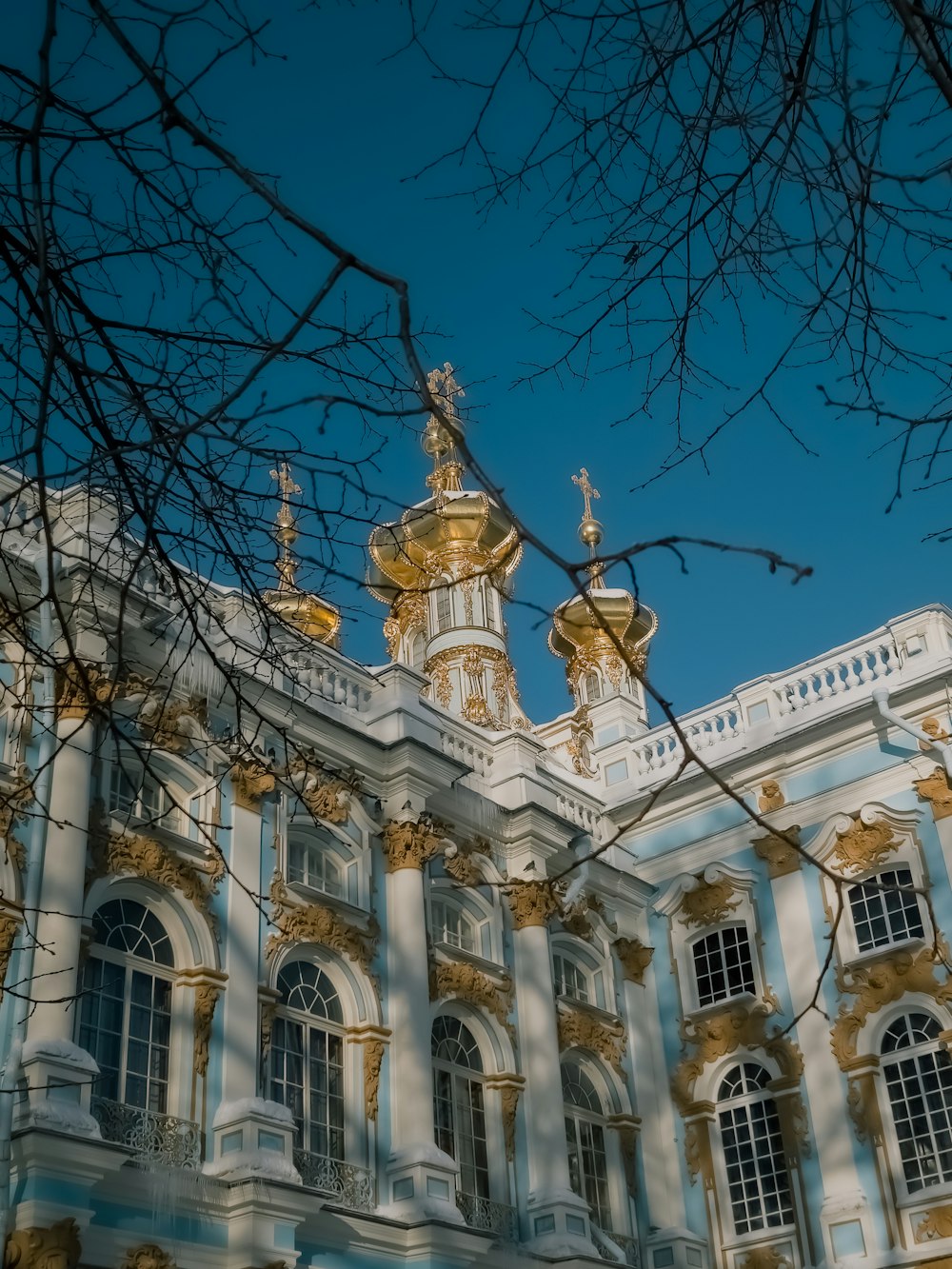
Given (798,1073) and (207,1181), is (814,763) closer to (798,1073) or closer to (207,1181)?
(798,1073)

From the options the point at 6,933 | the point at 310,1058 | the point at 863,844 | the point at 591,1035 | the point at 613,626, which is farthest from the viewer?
the point at 613,626

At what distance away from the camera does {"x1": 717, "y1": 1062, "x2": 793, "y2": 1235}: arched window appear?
47.7ft

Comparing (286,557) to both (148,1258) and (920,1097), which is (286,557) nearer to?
(148,1258)

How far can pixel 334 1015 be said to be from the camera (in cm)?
1304

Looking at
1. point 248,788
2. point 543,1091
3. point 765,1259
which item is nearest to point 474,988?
point 543,1091

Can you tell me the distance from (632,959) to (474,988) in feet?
8.56

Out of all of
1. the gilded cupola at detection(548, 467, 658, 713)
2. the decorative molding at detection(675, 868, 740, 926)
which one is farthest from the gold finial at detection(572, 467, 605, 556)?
the decorative molding at detection(675, 868, 740, 926)

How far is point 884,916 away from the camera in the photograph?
1491cm

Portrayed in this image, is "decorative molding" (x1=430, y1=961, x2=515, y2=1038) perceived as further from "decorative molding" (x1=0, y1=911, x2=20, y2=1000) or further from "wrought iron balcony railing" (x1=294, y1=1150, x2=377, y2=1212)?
"decorative molding" (x1=0, y1=911, x2=20, y2=1000)

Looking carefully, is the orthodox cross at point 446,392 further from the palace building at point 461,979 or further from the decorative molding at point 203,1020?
the decorative molding at point 203,1020

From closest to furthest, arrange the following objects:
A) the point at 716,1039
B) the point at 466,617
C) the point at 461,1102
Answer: the point at 461,1102, the point at 716,1039, the point at 466,617

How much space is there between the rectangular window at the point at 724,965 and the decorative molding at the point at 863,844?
1422 millimetres

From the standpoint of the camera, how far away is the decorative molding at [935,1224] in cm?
1328

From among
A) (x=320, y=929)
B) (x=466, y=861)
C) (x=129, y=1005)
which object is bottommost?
(x=129, y=1005)
